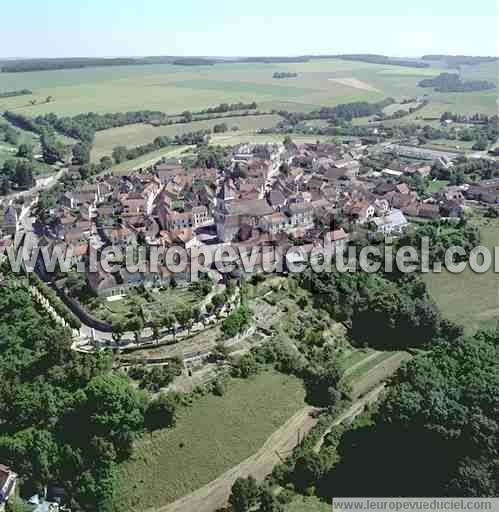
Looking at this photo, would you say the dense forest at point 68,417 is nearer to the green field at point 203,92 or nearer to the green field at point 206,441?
the green field at point 206,441

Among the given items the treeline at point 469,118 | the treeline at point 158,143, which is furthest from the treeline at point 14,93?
the treeline at point 469,118

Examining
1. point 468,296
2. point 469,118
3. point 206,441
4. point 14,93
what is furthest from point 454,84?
point 206,441

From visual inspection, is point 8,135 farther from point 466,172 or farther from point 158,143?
point 466,172

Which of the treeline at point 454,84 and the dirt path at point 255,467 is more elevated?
the treeline at point 454,84

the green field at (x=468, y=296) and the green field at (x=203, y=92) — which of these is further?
the green field at (x=203, y=92)

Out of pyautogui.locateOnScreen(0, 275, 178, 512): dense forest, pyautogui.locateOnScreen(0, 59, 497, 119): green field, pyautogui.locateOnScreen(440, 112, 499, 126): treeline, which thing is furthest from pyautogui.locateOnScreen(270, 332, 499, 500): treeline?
pyautogui.locateOnScreen(0, 59, 497, 119): green field

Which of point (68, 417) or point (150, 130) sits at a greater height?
point (150, 130)

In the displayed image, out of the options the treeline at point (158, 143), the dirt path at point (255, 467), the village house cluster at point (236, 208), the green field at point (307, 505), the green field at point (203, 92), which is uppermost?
the green field at point (203, 92)
